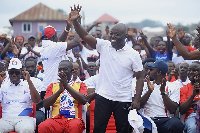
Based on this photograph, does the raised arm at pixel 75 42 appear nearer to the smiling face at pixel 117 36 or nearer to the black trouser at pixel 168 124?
the smiling face at pixel 117 36

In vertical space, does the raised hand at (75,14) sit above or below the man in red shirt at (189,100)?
above

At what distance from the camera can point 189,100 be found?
22.4 ft

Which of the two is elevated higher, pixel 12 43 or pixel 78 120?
pixel 12 43

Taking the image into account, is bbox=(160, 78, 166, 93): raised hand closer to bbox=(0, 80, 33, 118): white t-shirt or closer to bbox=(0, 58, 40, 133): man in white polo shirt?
bbox=(0, 58, 40, 133): man in white polo shirt

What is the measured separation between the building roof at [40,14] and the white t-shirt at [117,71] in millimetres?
54931

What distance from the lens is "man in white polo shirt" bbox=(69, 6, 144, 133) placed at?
18.9ft

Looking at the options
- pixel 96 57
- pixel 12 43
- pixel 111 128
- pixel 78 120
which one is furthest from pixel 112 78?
pixel 12 43

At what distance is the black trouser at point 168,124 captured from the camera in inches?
261

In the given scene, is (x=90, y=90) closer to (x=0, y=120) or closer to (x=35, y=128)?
(x=35, y=128)

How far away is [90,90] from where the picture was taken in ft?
24.9

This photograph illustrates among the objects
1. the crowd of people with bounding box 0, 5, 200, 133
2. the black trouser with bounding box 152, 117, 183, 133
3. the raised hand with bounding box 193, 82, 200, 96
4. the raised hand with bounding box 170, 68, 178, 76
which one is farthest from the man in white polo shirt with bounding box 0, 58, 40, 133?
the raised hand with bounding box 170, 68, 178, 76

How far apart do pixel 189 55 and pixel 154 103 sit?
175 centimetres

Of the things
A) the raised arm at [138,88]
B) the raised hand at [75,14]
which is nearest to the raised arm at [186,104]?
the raised arm at [138,88]

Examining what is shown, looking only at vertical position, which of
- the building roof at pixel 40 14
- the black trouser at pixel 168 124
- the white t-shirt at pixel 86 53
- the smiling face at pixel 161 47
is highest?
the building roof at pixel 40 14
